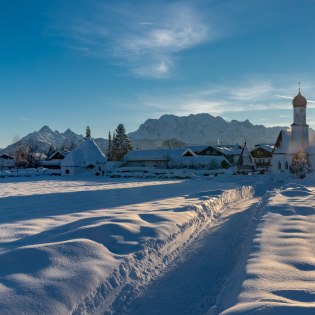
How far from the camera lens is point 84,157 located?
2263 inches

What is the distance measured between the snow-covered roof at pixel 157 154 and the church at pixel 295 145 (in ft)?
62.9

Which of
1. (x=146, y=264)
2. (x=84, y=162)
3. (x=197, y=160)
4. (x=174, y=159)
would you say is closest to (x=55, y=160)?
(x=84, y=162)

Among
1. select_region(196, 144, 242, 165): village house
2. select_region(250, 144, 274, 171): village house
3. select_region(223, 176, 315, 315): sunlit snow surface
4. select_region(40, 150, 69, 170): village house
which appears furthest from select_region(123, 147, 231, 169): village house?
select_region(223, 176, 315, 315): sunlit snow surface

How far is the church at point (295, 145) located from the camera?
4969cm

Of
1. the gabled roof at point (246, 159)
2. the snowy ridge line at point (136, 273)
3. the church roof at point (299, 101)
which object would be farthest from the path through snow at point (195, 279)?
the gabled roof at point (246, 159)

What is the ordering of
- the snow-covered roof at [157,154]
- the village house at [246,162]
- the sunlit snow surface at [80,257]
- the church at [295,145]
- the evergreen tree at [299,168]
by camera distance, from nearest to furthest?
1. the sunlit snow surface at [80,257]
2. the evergreen tree at [299,168]
3. the church at [295,145]
4. the village house at [246,162]
5. the snow-covered roof at [157,154]

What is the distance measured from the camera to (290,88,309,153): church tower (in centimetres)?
5133

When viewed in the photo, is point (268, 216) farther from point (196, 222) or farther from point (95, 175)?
point (95, 175)

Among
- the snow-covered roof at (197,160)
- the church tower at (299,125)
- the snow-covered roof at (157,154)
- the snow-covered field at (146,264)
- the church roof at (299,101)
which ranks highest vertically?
the church roof at (299,101)

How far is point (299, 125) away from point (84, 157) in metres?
31.4

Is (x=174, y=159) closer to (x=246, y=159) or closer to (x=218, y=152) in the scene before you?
(x=246, y=159)

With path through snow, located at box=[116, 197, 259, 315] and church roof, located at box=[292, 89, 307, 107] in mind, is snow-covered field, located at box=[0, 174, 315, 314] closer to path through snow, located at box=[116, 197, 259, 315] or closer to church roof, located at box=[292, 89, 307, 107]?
path through snow, located at box=[116, 197, 259, 315]

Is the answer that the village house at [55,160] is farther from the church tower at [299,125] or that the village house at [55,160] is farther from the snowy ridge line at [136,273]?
→ the snowy ridge line at [136,273]

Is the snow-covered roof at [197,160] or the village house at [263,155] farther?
the village house at [263,155]
